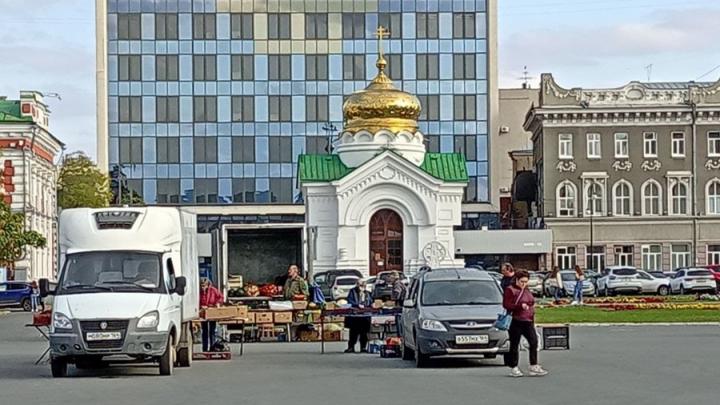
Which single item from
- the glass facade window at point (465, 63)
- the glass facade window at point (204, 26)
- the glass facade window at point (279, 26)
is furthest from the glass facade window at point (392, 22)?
the glass facade window at point (204, 26)

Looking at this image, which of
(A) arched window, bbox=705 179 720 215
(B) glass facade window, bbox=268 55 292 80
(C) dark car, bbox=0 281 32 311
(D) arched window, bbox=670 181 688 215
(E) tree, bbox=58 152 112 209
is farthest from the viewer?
(B) glass facade window, bbox=268 55 292 80

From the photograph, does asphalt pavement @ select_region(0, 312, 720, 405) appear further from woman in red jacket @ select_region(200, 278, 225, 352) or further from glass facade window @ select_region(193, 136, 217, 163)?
glass facade window @ select_region(193, 136, 217, 163)

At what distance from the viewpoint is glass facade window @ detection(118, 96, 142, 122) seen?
99812mm

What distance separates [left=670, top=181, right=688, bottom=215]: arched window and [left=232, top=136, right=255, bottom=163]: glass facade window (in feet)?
100.0

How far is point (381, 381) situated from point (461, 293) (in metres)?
4.60

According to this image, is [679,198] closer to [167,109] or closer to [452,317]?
[167,109]

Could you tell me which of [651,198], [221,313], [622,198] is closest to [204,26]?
[622,198]

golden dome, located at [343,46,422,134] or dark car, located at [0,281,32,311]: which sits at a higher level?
golden dome, located at [343,46,422,134]

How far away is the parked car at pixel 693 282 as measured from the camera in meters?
65.0

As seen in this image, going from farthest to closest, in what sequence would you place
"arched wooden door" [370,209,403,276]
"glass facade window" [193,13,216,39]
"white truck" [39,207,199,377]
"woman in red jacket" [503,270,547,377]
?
"glass facade window" [193,13,216,39] < "arched wooden door" [370,209,403,276] < "white truck" [39,207,199,377] < "woman in red jacket" [503,270,547,377]

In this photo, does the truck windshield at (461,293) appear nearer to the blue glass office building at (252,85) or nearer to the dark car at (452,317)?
the dark car at (452,317)

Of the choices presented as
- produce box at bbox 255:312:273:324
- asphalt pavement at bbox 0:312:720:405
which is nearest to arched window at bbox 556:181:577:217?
produce box at bbox 255:312:273:324

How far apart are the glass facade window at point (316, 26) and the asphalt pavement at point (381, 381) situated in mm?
72321

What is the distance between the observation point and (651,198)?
275ft
